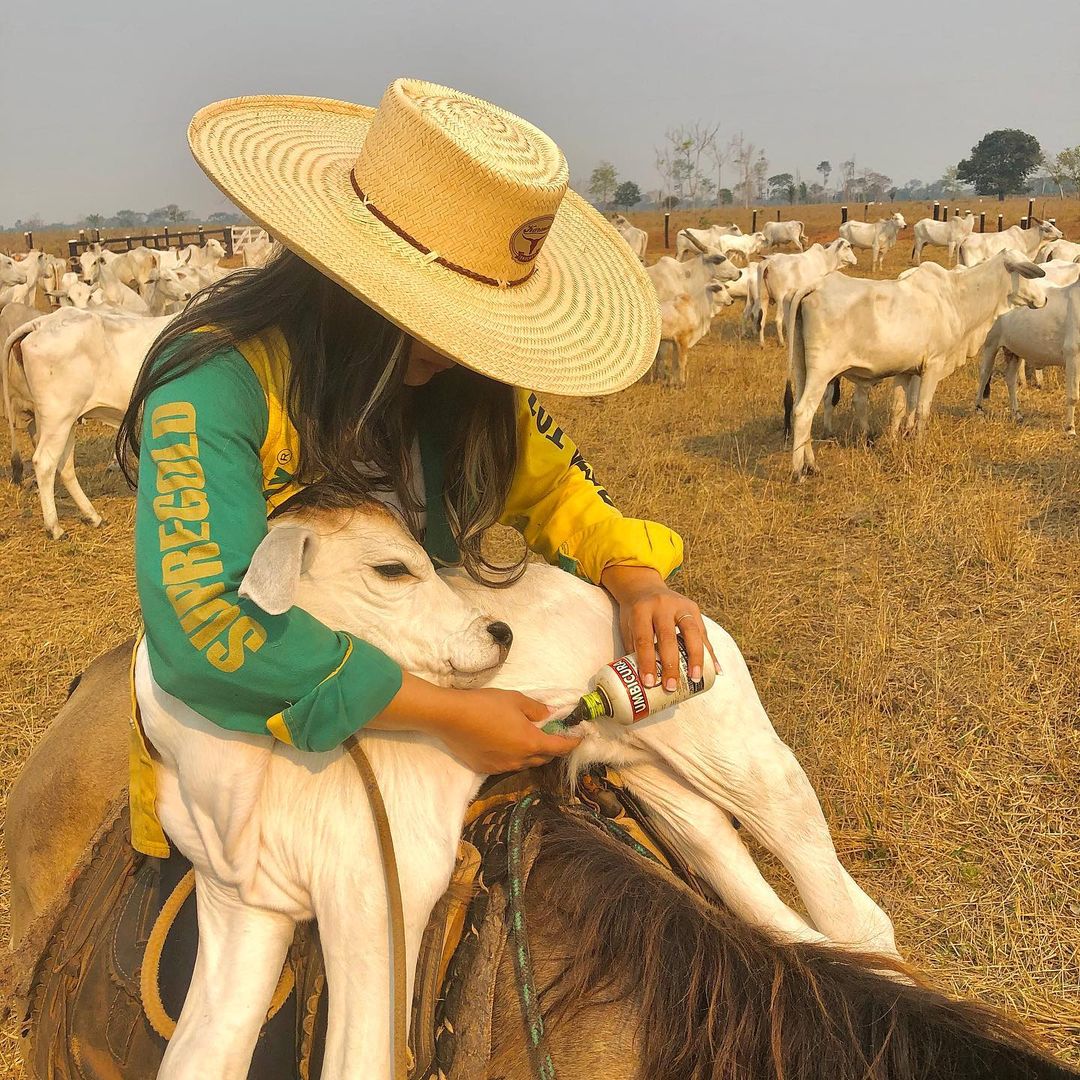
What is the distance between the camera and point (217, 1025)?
62.6 inches

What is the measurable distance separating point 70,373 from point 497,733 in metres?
7.71

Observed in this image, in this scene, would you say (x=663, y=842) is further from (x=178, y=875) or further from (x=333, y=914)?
(x=178, y=875)

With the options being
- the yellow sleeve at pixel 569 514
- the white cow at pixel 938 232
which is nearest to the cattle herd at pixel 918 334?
the yellow sleeve at pixel 569 514

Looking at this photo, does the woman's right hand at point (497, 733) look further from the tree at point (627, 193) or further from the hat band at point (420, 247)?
the tree at point (627, 193)

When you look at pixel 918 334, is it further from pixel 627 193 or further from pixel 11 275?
pixel 627 193

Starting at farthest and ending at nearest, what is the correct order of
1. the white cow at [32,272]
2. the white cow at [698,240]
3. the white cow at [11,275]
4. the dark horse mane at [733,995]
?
the white cow at [698,240] → the white cow at [11,275] → the white cow at [32,272] → the dark horse mane at [733,995]

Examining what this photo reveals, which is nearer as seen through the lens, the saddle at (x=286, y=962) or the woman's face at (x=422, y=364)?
the saddle at (x=286, y=962)

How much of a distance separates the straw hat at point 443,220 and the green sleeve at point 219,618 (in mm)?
367

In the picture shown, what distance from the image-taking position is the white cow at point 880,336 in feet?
30.1

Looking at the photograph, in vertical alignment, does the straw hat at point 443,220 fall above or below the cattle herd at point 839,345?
above

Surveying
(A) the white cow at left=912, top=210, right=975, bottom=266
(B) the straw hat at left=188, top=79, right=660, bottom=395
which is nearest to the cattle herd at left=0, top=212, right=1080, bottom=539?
(B) the straw hat at left=188, top=79, right=660, bottom=395

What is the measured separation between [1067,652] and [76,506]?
26.9 feet

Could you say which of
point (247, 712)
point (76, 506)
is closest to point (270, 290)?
point (247, 712)

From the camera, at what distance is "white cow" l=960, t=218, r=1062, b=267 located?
71.1ft
